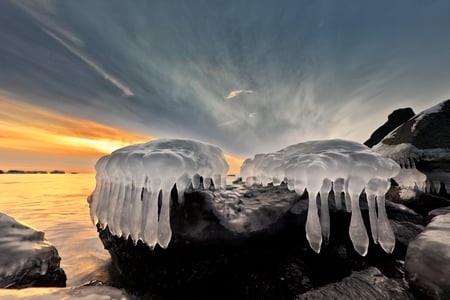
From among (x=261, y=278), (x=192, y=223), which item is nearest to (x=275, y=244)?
(x=261, y=278)

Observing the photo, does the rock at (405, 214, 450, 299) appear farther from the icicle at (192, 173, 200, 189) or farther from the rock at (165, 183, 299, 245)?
the icicle at (192, 173, 200, 189)

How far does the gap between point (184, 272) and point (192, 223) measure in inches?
26.5

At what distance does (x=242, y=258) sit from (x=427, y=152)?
8.47 metres

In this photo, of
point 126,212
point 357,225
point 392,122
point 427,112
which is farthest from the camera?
point 392,122

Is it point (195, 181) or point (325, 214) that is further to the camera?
point (195, 181)

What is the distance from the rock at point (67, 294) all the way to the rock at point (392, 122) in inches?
720

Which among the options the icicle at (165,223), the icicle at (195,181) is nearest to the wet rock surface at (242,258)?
the icicle at (195,181)

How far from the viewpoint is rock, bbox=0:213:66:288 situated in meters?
2.35

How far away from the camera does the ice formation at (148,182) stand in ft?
7.94

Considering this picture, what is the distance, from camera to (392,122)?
612 inches

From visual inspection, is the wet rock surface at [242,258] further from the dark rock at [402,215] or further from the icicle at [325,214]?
the dark rock at [402,215]

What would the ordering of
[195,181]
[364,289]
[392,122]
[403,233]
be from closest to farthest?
[364,289] → [195,181] → [403,233] → [392,122]

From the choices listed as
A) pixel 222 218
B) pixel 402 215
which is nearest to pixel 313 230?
pixel 222 218

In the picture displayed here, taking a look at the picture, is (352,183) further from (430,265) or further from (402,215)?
(402,215)
